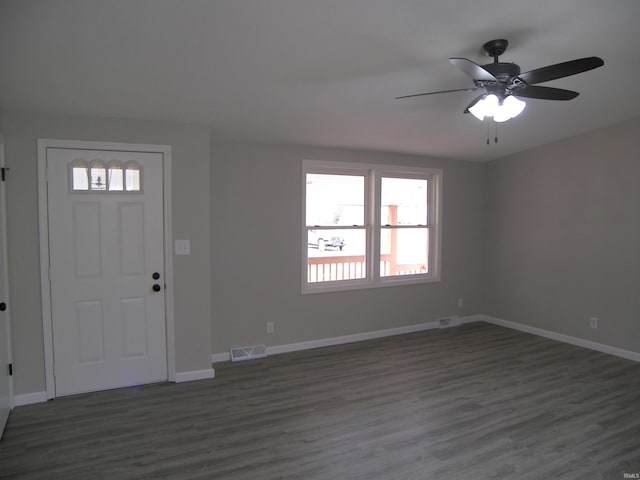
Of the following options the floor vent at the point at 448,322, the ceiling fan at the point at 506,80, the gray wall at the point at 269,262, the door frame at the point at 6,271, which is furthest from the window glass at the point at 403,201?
the door frame at the point at 6,271

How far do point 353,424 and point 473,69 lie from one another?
2.55 metres

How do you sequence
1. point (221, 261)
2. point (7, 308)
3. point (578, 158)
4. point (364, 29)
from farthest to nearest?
1. point (578, 158)
2. point (221, 261)
3. point (7, 308)
4. point (364, 29)

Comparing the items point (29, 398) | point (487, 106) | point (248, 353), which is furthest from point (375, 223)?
point (29, 398)

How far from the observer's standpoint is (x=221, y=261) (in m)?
4.32

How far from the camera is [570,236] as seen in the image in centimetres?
501

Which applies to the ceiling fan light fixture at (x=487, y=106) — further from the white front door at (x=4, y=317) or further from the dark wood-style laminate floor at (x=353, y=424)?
the white front door at (x=4, y=317)

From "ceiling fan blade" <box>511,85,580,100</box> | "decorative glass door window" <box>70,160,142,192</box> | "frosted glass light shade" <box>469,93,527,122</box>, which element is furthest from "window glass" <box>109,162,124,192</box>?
"ceiling fan blade" <box>511,85,580,100</box>

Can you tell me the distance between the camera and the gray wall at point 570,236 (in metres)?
4.48

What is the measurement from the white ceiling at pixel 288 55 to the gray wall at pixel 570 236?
0.88 metres

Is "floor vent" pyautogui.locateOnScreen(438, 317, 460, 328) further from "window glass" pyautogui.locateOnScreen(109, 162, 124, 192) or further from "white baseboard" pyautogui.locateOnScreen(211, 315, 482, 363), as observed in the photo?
"window glass" pyautogui.locateOnScreen(109, 162, 124, 192)

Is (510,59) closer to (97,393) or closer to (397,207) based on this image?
(397,207)

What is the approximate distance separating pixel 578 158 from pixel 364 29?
3.78 meters

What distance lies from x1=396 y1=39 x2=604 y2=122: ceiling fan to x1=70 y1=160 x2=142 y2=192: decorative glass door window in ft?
8.29

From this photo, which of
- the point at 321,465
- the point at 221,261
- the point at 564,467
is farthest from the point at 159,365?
the point at 564,467
